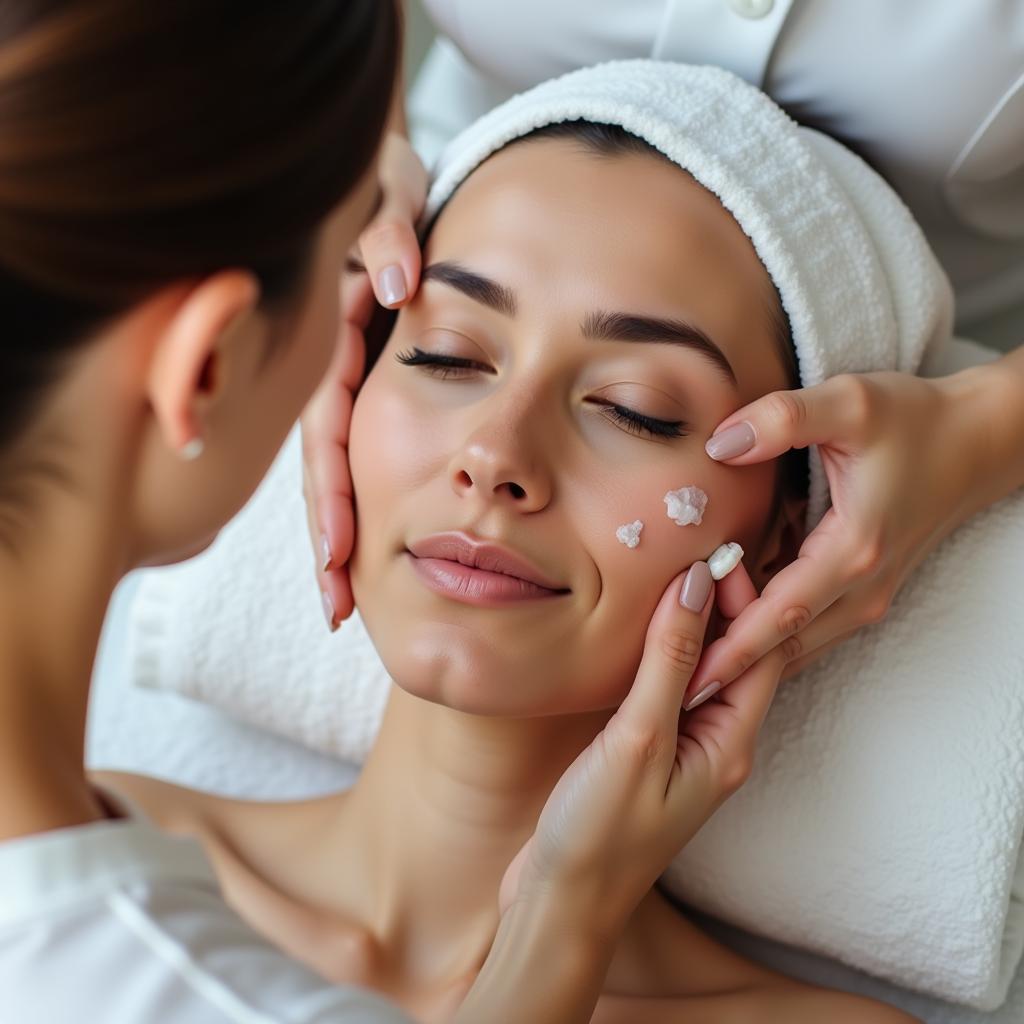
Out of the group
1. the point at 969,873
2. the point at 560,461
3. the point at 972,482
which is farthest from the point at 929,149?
the point at 969,873

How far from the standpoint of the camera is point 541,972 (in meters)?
0.98

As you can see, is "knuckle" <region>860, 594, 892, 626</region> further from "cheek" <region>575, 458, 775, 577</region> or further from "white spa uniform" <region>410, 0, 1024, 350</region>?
"white spa uniform" <region>410, 0, 1024, 350</region>

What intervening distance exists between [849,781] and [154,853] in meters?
0.74

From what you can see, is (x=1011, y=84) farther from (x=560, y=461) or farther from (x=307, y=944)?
(x=307, y=944)

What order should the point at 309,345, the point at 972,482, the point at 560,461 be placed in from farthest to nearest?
the point at 972,482, the point at 560,461, the point at 309,345

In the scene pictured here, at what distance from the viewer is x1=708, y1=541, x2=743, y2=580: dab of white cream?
1040 millimetres

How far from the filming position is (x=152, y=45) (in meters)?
0.62

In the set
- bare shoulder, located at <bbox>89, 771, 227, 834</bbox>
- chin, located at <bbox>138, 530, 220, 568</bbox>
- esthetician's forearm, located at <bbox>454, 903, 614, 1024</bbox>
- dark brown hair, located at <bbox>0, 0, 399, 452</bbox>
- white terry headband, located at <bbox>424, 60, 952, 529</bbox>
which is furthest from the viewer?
bare shoulder, located at <bbox>89, 771, 227, 834</bbox>

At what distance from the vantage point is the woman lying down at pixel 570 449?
3.29 ft

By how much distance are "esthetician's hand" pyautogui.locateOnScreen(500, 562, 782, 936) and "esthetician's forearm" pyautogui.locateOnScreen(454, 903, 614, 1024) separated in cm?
2

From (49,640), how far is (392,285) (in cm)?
51

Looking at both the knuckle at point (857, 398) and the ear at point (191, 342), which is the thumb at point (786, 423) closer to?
the knuckle at point (857, 398)

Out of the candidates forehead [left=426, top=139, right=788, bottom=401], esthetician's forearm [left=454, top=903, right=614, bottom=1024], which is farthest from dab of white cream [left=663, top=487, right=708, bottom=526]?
esthetician's forearm [left=454, top=903, right=614, bottom=1024]

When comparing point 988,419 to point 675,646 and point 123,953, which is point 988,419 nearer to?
point 675,646
